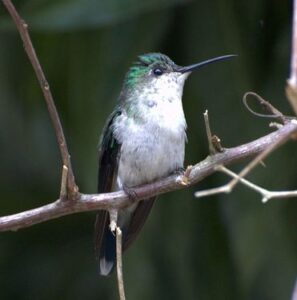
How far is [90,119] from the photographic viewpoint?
4.02 m

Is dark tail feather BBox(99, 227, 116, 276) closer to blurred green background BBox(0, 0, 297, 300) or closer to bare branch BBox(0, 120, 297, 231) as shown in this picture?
blurred green background BBox(0, 0, 297, 300)

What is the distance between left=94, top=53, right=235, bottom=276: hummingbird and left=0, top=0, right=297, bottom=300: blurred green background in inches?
22.0

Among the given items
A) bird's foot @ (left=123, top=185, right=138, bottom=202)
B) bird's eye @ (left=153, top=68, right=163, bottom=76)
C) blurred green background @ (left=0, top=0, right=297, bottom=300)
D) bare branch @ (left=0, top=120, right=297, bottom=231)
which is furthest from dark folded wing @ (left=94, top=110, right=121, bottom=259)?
bare branch @ (left=0, top=120, right=297, bottom=231)

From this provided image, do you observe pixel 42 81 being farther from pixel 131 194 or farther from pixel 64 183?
pixel 131 194

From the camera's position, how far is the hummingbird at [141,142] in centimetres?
311

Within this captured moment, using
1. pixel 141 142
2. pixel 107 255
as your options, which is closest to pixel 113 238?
pixel 107 255

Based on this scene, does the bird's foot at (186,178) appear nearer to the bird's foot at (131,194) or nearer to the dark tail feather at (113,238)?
the bird's foot at (131,194)

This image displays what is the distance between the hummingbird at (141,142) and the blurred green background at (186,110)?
0.56 metres

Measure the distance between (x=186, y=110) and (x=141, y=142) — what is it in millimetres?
1113

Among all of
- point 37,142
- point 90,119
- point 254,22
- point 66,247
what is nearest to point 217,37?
point 254,22

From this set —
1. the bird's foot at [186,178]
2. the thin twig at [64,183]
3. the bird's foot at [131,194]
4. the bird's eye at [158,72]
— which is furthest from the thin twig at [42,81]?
the bird's eye at [158,72]

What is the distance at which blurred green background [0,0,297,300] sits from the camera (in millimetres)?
3867

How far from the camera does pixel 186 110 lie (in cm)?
421

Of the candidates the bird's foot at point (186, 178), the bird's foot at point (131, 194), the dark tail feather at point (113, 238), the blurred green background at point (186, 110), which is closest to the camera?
the bird's foot at point (186, 178)
